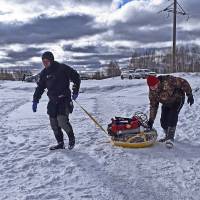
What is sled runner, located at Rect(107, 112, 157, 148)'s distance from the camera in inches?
358

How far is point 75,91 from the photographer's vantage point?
9.05 m

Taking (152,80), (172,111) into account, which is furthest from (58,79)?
(172,111)

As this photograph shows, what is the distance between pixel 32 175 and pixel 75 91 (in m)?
2.45

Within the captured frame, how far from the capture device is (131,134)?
9.18 m

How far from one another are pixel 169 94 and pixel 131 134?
112 centimetres

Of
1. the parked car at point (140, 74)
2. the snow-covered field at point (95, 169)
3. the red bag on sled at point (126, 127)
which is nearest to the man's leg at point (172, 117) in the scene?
the snow-covered field at point (95, 169)

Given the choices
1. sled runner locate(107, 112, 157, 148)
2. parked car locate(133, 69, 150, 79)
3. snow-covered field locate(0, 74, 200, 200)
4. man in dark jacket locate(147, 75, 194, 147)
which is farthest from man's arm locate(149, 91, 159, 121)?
parked car locate(133, 69, 150, 79)

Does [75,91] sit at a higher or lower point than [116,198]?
higher

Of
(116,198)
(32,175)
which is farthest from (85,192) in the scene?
(32,175)

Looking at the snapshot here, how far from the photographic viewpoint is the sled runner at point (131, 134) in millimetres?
9102

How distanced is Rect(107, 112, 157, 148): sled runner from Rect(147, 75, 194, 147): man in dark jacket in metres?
0.31

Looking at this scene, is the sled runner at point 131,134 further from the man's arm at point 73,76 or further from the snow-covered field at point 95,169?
the man's arm at point 73,76

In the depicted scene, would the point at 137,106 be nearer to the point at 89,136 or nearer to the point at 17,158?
the point at 89,136

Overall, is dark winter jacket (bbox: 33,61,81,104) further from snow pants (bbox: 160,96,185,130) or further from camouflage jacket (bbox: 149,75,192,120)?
snow pants (bbox: 160,96,185,130)
